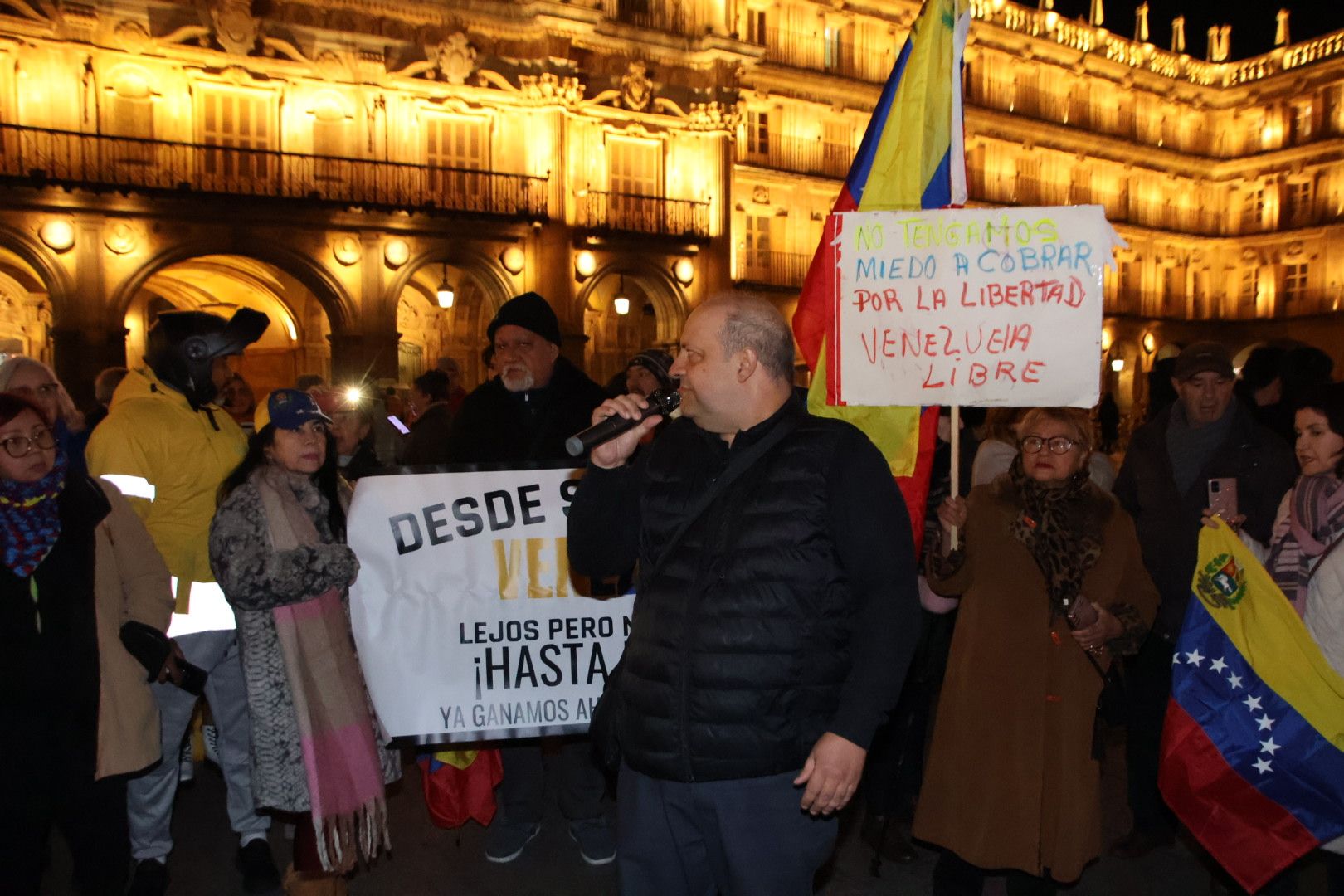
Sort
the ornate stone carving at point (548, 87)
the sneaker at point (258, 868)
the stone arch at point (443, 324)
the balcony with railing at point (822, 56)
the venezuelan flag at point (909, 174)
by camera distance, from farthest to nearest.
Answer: the balcony with railing at point (822, 56) < the stone arch at point (443, 324) < the ornate stone carving at point (548, 87) < the sneaker at point (258, 868) < the venezuelan flag at point (909, 174)

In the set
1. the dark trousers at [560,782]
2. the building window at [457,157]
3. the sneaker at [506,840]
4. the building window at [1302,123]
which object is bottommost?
the sneaker at [506,840]

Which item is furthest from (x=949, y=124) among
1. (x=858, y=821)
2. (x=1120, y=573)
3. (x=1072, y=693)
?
(x=858, y=821)

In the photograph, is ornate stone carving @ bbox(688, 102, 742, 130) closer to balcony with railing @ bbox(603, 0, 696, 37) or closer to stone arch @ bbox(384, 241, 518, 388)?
balcony with railing @ bbox(603, 0, 696, 37)

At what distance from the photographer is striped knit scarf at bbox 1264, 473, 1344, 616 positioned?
13.4 feet

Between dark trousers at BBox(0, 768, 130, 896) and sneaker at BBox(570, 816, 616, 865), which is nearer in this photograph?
dark trousers at BBox(0, 768, 130, 896)

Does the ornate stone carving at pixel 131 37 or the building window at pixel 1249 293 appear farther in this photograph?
the building window at pixel 1249 293

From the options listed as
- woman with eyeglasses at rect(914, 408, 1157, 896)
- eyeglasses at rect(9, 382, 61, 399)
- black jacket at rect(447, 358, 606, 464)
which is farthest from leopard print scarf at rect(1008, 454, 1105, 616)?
eyeglasses at rect(9, 382, 61, 399)

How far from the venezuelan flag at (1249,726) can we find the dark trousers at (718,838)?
1.82 meters

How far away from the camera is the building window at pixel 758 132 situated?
30.3 metres

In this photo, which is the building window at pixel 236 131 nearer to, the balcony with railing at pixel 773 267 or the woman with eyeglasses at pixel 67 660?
the balcony with railing at pixel 773 267

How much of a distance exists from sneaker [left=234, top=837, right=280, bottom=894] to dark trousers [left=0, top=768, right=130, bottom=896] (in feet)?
2.33

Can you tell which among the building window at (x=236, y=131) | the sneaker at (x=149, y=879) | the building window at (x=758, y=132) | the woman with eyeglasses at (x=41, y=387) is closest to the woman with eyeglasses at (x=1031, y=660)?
the sneaker at (x=149, y=879)

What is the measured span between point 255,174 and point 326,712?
1883cm

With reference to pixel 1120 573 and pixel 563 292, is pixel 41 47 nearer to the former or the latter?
pixel 563 292
